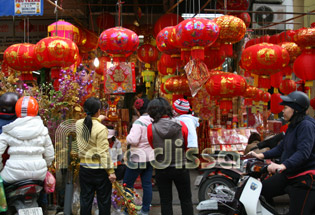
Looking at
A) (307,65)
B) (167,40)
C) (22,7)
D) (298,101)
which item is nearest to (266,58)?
(307,65)

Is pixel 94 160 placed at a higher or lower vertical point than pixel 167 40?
lower

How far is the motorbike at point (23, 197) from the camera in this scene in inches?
142

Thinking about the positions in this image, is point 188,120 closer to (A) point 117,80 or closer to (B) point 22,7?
(A) point 117,80

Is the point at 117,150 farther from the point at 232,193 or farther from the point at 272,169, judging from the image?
the point at 272,169

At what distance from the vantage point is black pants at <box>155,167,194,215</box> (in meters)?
3.65

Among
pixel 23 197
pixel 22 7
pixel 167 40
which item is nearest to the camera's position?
pixel 23 197

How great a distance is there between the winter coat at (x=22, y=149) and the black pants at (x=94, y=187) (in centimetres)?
51

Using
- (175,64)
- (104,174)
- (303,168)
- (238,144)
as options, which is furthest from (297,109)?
(238,144)

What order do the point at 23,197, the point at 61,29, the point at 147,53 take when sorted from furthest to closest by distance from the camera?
the point at 147,53 < the point at 61,29 < the point at 23,197

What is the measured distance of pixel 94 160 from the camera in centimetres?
400

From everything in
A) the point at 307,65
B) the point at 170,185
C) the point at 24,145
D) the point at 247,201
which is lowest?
the point at 247,201

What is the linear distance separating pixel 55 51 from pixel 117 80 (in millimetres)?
1221

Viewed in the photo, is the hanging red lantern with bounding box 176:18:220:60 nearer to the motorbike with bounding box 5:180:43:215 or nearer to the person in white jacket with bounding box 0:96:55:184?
the person in white jacket with bounding box 0:96:55:184

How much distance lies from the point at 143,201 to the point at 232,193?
147 centimetres
